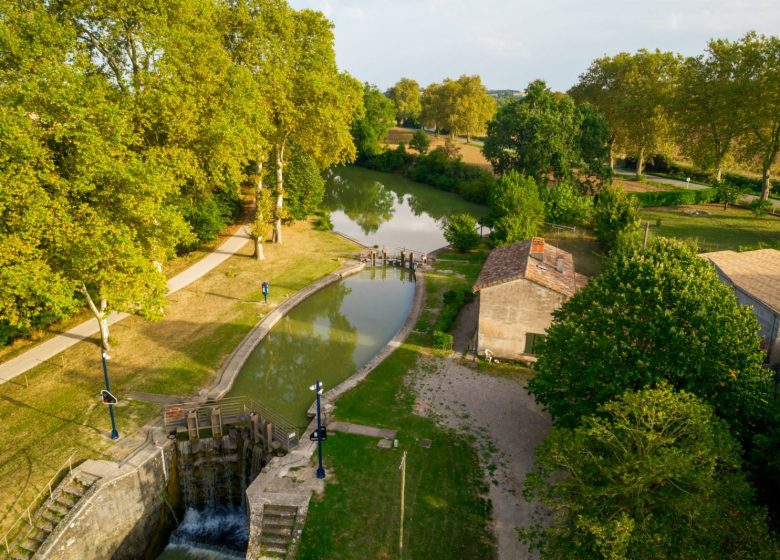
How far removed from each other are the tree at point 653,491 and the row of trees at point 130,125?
19.6 m

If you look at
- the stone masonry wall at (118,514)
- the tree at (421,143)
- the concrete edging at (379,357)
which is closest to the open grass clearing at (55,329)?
the stone masonry wall at (118,514)

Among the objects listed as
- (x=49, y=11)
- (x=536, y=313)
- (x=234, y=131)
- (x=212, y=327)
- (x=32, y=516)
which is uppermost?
(x=49, y=11)

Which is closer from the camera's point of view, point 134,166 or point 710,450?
point 710,450

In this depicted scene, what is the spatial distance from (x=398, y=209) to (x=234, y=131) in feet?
132

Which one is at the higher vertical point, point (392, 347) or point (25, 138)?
point (25, 138)

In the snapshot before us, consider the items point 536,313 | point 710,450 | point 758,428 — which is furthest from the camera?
point 536,313

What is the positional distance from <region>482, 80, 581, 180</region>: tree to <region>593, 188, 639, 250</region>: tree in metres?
11.4

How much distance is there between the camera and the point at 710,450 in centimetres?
1372

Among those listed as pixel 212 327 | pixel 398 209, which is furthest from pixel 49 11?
pixel 398 209

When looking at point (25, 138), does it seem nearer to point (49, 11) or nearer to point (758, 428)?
point (49, 11)

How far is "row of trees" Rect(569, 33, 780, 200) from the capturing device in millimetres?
53688

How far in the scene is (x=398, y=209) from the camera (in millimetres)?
70188

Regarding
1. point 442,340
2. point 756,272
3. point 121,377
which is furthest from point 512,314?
point 121,377

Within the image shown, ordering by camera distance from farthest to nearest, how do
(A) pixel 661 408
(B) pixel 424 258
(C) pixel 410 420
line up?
(B) pixel 424 258, (C) pixel 410 420, (A) pixel 661 408
